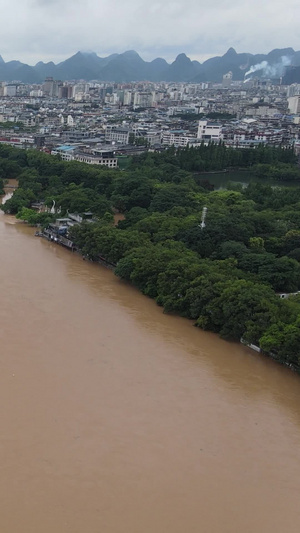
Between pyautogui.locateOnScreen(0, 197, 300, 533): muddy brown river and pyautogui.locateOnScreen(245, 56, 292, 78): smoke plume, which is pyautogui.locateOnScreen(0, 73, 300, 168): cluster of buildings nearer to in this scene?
pyautogui.locateOnScreen(0, 197, 300, 533): muddy brown river

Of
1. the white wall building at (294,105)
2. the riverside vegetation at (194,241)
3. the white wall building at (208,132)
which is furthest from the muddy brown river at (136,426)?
the white wall building at (294,105)

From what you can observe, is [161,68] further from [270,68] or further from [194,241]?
[194,241]

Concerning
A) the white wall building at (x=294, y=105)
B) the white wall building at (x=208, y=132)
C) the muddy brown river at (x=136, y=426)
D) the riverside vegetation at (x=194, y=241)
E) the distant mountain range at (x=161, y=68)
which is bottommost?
the muddy brown river at (x=136, y=426)

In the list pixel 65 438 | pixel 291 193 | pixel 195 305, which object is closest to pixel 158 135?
pixel 291 193

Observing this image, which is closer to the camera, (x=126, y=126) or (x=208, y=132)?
(x=208, y=132)

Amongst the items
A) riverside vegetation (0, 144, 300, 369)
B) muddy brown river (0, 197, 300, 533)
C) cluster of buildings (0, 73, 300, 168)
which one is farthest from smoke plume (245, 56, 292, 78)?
muddy brown river (0, 197, 300, 533)

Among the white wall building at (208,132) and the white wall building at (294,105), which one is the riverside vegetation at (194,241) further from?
the white wall building at (294,105)

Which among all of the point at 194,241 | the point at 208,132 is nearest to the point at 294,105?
the point at 208,132
